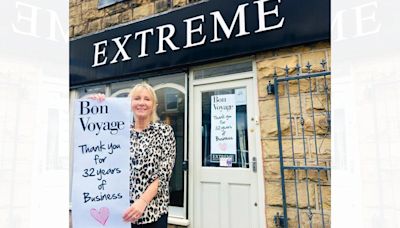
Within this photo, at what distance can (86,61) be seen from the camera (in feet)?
16.0

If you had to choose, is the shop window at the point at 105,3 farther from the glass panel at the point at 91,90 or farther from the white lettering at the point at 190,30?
the white lettering at the point at 190,30

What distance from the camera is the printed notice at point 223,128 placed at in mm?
3525

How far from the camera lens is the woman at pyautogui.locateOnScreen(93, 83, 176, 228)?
7.84ft

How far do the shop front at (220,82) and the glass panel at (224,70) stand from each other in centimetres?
1

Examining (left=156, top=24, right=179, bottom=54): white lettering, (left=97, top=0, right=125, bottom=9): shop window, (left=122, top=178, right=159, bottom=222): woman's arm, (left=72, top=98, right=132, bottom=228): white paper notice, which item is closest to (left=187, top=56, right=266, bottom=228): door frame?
(left=156, top=24, right=179, bottom=54): white lettering

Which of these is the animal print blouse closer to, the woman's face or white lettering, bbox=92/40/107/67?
the woman's face

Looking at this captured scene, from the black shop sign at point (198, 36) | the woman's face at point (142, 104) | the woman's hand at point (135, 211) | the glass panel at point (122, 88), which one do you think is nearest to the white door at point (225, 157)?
the black shop sign at point (198, 36)

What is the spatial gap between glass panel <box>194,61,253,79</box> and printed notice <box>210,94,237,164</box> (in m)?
0.26
